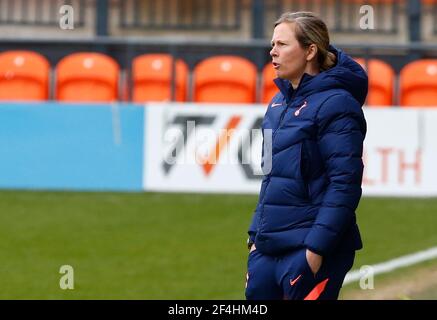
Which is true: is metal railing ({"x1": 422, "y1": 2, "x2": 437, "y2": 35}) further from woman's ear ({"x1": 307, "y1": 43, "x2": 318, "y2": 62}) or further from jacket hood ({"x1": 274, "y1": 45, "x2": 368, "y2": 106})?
woman's ear ({"x1": 307, "y1": 43, "x2": 318, "y2": 62})

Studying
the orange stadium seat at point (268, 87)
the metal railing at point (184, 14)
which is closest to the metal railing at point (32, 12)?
the metal railing at point (184, 14)

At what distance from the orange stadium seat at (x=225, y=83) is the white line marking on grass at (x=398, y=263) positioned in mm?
4211

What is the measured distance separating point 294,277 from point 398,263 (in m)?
5.35

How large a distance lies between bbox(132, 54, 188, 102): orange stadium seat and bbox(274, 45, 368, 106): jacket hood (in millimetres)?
8851

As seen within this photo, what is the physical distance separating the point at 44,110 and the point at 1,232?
7.28ft

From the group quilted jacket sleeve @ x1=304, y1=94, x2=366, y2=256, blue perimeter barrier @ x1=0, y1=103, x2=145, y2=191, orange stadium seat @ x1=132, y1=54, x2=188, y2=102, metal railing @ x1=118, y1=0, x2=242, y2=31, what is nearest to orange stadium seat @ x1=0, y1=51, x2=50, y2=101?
orange stadium seat @ x1=132, y1=54, x2=188, y2=102

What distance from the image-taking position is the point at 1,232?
12.2 meters

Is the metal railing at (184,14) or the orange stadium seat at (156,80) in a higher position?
the metal railing at (184,14)

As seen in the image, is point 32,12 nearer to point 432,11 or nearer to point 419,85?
point 432,11

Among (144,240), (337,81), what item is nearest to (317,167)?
(337,81)

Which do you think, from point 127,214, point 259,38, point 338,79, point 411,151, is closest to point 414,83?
point 411,151

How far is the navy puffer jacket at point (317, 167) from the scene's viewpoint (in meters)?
5.84

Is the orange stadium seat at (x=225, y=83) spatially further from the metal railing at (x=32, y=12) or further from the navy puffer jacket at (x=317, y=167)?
the navy puffer jacket at (x=317, y=167)
